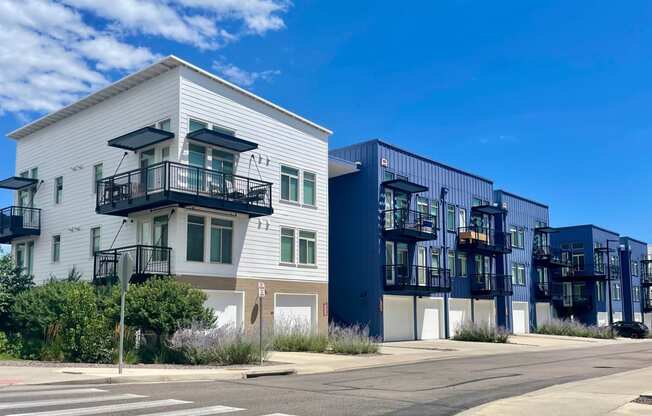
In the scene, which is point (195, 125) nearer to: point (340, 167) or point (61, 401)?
point (340, 167)

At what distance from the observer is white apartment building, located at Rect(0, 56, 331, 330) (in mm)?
25406

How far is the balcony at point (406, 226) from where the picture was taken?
35.9m

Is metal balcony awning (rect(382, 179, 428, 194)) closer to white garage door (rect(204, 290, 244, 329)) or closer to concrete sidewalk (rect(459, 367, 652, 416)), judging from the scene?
white garage door (rect(204, 290, 244, 329))

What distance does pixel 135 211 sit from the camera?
2623cm

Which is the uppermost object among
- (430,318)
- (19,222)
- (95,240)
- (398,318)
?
(19,222)

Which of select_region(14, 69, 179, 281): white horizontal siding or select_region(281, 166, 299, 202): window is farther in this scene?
select_region(281, 166, 299, 202): window

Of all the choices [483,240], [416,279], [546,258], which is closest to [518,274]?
[546,258]

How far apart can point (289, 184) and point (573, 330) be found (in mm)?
28108

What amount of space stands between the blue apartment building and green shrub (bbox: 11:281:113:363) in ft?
56.7

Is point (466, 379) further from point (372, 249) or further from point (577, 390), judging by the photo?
point (372, 249)

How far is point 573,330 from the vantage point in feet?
156

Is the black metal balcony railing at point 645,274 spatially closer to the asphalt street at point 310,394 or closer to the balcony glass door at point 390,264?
the balcony glass door at point 390,264

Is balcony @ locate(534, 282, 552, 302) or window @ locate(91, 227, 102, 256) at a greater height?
window @ locate(91, 227, 102, 256)

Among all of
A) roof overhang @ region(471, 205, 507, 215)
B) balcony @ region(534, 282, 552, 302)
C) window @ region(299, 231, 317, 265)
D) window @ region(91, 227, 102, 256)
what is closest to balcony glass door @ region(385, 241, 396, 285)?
window @ region(299, 231, 317, 265)
